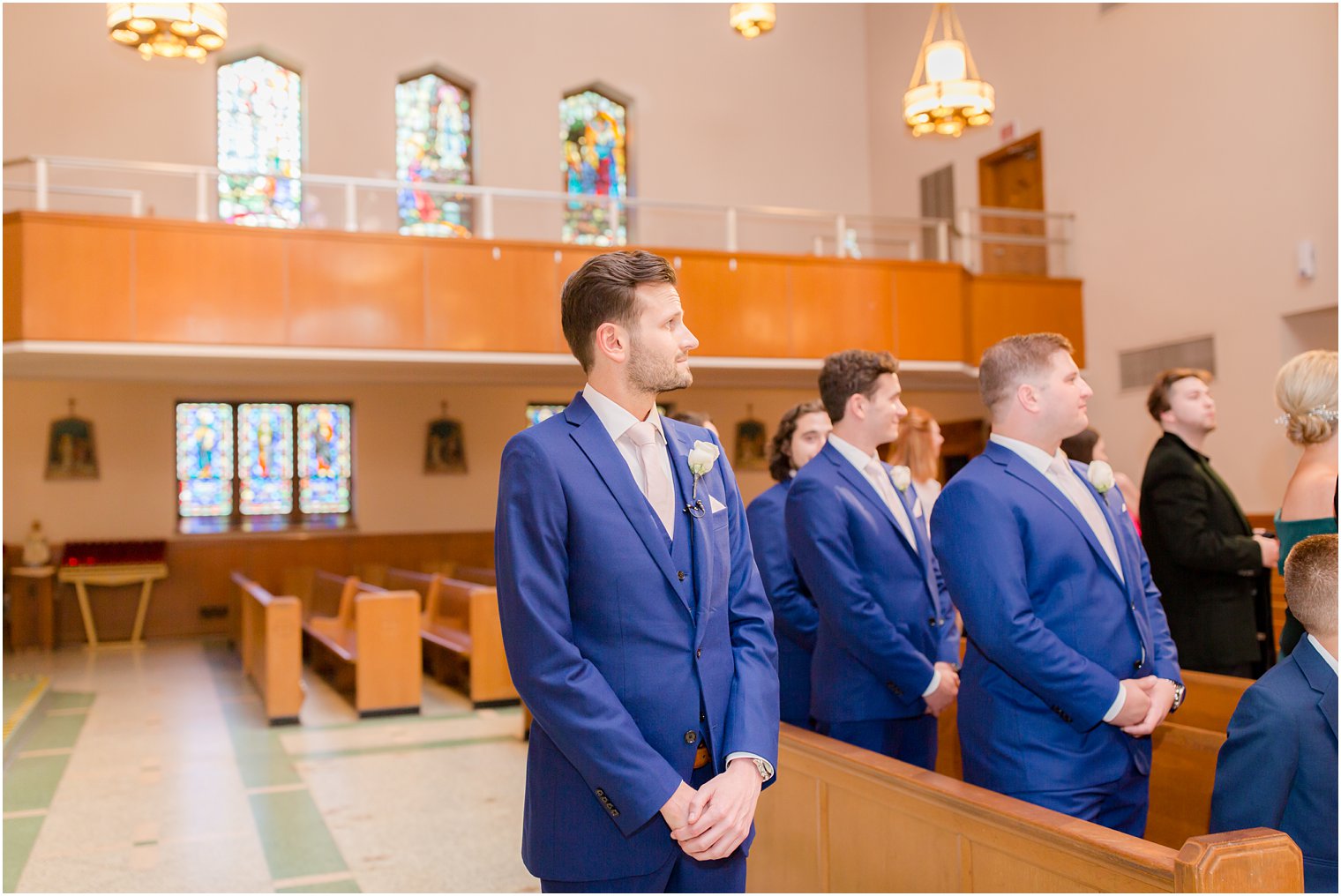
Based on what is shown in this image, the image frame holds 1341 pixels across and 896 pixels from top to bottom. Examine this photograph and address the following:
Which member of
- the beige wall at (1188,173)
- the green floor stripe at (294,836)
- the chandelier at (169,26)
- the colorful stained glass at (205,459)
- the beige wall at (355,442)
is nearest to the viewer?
the green floor stripe at (294,836)

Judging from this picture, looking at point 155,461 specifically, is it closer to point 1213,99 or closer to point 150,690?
point 150,690

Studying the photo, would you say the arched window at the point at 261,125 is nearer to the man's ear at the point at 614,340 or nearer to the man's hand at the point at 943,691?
the man's hand at the point at 943,691

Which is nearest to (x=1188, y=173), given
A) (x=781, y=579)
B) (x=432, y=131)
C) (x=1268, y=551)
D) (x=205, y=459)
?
(x=1268, y=551)

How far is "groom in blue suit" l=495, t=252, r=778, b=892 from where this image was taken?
1.78 meters

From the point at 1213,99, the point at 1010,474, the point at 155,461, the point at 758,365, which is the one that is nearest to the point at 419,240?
the point at 758,365

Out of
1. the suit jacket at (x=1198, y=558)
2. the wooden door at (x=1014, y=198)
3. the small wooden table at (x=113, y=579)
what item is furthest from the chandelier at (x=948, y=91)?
the small wooden table at (x=113, y=579)

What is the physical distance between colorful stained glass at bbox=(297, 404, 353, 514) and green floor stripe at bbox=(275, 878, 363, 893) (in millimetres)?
10220

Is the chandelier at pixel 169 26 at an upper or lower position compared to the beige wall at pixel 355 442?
upper

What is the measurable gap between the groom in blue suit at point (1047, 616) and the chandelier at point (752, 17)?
5.84 meters

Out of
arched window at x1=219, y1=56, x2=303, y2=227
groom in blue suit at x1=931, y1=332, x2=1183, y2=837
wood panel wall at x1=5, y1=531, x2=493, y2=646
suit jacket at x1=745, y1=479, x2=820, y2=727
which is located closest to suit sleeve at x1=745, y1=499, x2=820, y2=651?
suit jacket at x1=745, y1=479, x2=820, y2=727

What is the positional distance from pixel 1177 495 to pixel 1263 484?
6.67 meters

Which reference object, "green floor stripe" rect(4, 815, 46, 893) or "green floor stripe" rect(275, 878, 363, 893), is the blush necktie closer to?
"green floor stripe" rect(275, 878, 363, 893)

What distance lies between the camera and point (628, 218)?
13516 millimetres

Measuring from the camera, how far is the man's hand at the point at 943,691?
3.08 m
